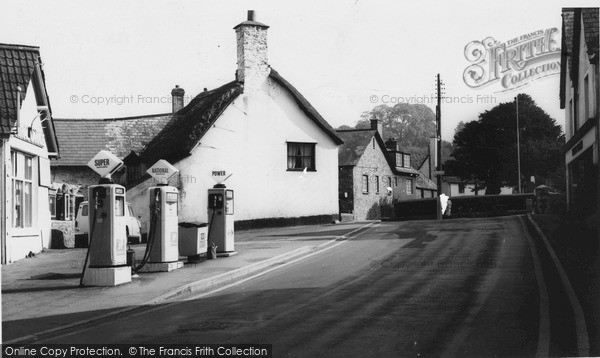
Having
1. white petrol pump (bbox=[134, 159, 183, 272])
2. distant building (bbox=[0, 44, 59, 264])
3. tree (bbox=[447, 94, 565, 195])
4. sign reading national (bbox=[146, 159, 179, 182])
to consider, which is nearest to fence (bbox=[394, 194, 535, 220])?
tree (bbox=[447, 94, 565, 195])

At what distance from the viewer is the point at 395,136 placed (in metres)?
66.4

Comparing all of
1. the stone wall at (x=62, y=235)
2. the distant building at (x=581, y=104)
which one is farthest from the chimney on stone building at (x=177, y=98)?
the distant building at (x=581, y=104)

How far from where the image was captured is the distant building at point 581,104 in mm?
24203

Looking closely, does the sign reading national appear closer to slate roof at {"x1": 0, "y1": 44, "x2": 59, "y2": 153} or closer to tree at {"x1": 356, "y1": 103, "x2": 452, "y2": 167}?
slate roof at {"x1": 0, "y1": 44, "x2": 59, "y2": 153}

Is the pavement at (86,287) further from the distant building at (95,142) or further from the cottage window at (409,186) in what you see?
the cottage window at (409,186)

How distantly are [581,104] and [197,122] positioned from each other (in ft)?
53.8

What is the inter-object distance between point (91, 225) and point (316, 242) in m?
8.78

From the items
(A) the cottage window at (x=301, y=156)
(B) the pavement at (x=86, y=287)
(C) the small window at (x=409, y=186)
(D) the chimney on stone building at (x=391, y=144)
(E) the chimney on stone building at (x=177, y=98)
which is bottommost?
(B) the pavement at (x=86, y=287)

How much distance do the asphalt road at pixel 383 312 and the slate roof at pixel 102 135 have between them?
19338mm

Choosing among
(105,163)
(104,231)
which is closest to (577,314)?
(104,231)

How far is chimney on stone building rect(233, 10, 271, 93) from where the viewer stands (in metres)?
31.2

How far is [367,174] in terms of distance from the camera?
2143 inches

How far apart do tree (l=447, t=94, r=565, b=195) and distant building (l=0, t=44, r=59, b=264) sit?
1351 inches

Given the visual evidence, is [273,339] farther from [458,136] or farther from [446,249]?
[458,136]
